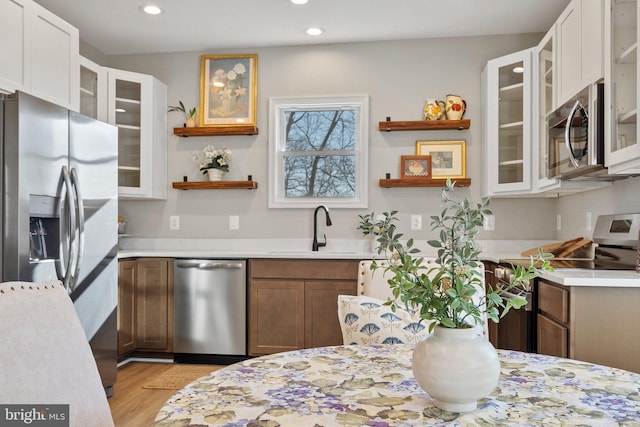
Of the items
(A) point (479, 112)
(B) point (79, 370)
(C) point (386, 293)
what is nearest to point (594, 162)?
(C) point (386, 293)

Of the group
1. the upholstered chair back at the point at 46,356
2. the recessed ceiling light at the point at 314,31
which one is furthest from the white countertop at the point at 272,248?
the upholstered chair back at the point at 46,356

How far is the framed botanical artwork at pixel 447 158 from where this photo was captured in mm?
4145

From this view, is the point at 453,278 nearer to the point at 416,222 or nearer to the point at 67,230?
the point at 67,230

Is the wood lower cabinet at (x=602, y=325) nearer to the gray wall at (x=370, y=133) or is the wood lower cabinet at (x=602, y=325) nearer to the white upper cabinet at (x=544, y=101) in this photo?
the white upper cabinet at (x=544, y=101)

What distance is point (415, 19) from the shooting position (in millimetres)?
3832

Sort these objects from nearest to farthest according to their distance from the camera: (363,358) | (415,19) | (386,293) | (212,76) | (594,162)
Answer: (363,358) → (386,293) → (594,162) → (415,19) → (212,76)

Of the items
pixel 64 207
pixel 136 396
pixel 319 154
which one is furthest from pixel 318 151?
pixel 136 396

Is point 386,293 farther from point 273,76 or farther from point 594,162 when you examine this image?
point 273,76

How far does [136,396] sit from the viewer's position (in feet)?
10.3

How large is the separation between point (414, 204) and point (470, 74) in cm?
114

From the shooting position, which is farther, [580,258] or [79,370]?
[580,258]

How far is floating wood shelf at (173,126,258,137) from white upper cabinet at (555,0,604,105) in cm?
235

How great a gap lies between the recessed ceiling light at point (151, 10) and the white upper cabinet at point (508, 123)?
245 centimetres

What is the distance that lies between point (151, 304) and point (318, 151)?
1837mm
